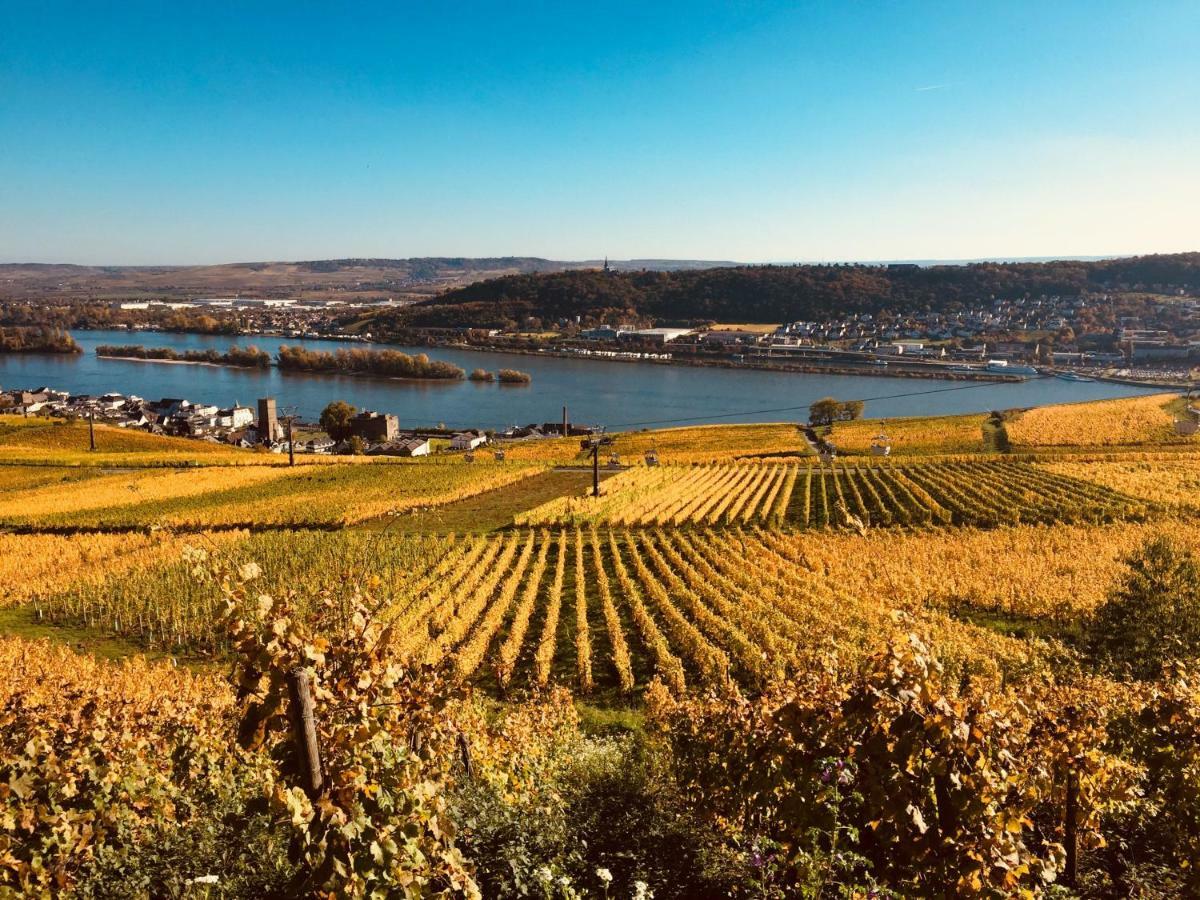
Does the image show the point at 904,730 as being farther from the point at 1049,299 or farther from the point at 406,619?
the point at 1049,299

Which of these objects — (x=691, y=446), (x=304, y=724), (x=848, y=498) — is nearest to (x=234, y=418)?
(x=691, y=446)

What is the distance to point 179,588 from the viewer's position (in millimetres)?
14516

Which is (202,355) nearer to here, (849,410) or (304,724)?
(849,410)

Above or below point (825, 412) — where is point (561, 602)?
below

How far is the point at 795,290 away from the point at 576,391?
74.8 meters

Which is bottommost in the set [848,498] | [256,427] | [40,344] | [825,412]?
[256,427]

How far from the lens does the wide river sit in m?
59.6

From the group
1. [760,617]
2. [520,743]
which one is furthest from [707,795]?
[760,617]

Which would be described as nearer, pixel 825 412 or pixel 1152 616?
pixel 1152 616

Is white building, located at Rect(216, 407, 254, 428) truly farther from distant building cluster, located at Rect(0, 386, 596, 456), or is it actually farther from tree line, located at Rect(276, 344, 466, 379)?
tree line, located at Rect(276, 344, 466, 379)

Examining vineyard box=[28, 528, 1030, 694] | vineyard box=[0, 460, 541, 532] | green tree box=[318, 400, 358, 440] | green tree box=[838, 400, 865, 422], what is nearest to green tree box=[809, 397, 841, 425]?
green tree box=[838, 400, 865, 422]

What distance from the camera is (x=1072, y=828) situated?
14.2ft

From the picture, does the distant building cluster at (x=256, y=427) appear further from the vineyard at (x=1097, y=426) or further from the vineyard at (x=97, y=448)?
the vineyard at (x=1097, y=426)

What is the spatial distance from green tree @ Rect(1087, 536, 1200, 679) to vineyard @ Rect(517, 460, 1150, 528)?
892 cm
